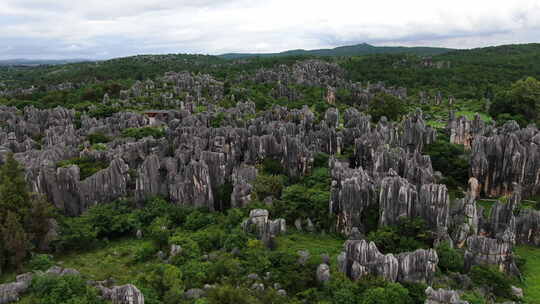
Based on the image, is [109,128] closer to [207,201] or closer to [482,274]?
[207,201]

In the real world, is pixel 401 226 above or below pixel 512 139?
below

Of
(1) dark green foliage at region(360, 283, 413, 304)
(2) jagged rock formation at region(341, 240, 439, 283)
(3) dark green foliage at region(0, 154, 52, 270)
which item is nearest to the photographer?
(1) dark green foliage at region(360, 283, 413, 304)

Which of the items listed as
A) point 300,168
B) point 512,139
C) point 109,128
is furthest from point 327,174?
point 109,128

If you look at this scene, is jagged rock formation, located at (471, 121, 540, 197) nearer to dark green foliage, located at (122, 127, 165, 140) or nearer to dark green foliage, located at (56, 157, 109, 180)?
dark green foliage, located at (56, 157, 109, 180)

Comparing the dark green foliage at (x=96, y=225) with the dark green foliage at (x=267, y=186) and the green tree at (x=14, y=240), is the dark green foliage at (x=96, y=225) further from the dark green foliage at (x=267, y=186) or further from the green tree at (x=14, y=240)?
the dark green foliage at (x=267, y=186)

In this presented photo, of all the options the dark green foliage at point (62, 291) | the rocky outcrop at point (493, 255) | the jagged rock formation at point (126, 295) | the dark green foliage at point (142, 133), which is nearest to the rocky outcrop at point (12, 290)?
the dark green foliage at point (62, 291)

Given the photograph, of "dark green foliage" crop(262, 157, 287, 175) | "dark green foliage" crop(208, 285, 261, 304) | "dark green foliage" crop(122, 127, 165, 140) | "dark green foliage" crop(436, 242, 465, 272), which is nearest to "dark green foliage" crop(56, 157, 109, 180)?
"dark green foliage" crop(122, 127, 165, 140)

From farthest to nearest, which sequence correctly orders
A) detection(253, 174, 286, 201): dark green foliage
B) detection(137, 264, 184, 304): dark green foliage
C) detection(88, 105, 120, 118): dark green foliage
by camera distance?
detection(88, 105, 120, 118): dark green foliage → detection(253, 174, 286, 201): dark green foliage → detection(137, 264, 184, 304): dark green foliage
